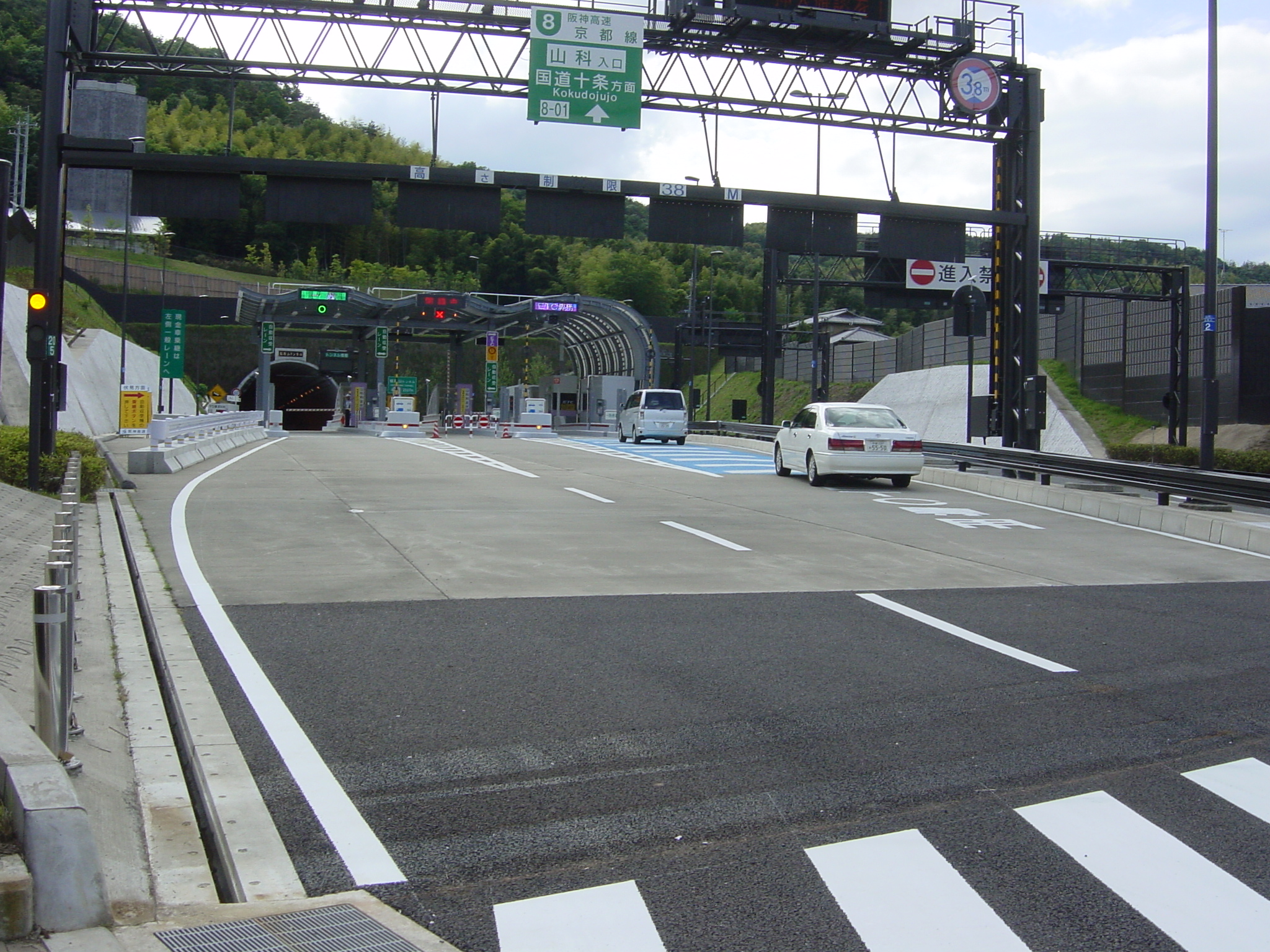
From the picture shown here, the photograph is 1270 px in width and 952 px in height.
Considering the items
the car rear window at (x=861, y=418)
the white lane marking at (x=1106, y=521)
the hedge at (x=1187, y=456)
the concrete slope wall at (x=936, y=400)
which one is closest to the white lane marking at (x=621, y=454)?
the car rear window at (x=861, y=418)

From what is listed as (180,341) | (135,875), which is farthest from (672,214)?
(180,341)

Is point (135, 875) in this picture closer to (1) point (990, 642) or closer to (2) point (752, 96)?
(1) point (990, 642)

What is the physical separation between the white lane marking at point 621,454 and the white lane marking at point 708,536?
8.27m

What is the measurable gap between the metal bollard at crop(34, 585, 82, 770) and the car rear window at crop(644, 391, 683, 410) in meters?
32.5

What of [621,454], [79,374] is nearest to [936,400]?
[621,454]

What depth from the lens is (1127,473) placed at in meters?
17.3

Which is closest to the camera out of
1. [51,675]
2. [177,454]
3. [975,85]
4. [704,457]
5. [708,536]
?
[51,675]

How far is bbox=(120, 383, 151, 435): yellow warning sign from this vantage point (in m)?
38.7

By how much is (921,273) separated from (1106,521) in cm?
4166

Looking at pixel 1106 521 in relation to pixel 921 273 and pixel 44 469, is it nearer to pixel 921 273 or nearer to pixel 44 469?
pixel 44 469

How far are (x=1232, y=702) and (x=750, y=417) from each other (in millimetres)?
60446

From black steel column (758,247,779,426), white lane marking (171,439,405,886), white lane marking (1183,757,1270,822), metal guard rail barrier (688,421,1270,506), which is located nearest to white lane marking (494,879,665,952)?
white lane marking (171,439,405,886)

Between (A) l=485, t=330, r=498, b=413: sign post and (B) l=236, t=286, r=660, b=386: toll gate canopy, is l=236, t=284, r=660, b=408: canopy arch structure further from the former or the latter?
(A) l=485, t=330, r=498, b=413: sign post

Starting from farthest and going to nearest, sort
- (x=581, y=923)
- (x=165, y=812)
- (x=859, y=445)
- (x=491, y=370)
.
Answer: (x=491, y=370), (x=859, y=445), (x=165, y=812), (x=581, y=923)
